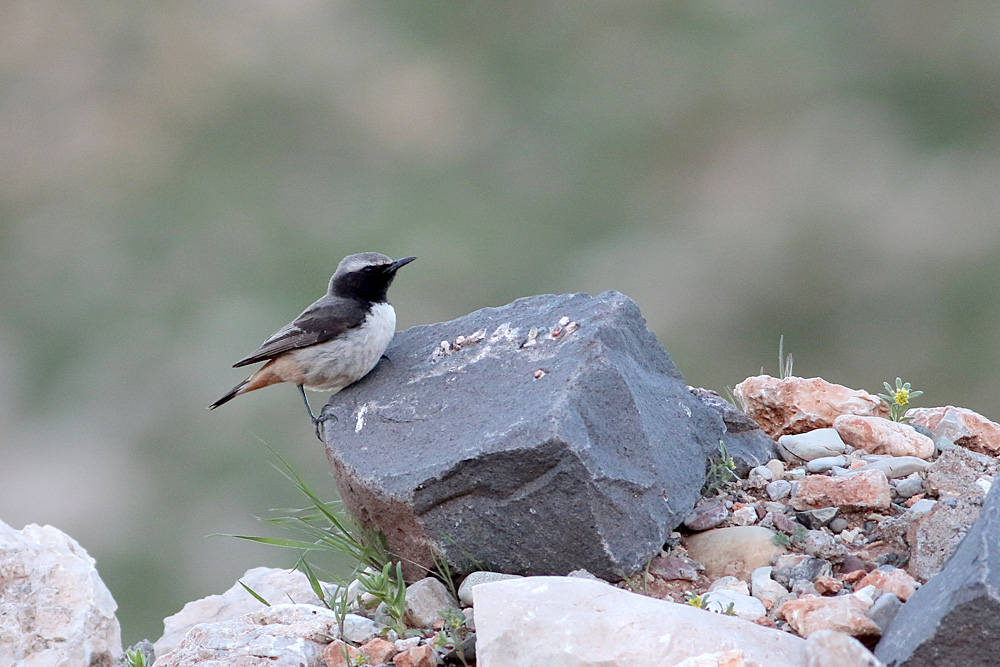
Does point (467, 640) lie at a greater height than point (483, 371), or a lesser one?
lesser

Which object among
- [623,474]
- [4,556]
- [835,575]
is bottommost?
[4,556]

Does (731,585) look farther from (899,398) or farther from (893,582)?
(899,398)

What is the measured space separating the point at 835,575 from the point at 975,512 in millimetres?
524

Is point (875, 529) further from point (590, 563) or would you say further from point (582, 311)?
point (582, 311)

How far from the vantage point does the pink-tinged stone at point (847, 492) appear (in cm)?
429

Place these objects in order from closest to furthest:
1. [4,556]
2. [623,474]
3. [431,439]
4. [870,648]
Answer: [870,648] < [623,474] < [431,439] < [4,556]

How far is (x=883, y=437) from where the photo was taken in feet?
15.9

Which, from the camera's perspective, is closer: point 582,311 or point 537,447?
point 537,447

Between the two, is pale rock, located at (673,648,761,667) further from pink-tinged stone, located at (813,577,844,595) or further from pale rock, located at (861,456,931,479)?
pale rock, located at (861,456,931,479)

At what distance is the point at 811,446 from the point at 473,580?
5.82 ft

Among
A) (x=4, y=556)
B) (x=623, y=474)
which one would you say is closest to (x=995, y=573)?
(x=623, y=474)

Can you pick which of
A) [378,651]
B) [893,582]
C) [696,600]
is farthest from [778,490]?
[378,651]

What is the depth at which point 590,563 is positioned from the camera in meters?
4.00

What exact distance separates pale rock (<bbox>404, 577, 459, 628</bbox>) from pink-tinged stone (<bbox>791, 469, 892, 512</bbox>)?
144 centimetres
